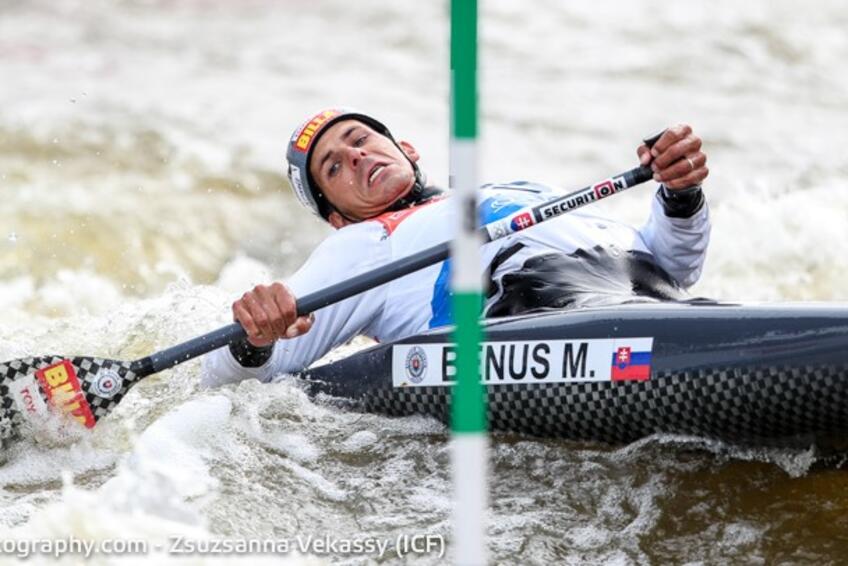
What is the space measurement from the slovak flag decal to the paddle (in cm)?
55

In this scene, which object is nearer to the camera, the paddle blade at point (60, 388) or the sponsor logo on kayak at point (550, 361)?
the sponsor logo on kayak at point (550, 361)

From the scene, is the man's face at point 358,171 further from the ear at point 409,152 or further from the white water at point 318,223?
the white water at point 318,223

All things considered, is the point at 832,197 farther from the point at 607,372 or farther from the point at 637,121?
the point at 607,372

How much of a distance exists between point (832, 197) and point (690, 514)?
499 cm

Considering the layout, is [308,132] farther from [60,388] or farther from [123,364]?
[60,388]

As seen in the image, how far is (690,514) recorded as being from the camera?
404cm

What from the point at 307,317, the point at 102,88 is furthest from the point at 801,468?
the point at 102,88

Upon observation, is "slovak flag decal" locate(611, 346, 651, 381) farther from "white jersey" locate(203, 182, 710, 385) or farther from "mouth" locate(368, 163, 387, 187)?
"mouth" locate(368, 163, 387, 187)

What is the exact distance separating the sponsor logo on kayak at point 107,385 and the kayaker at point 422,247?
32cm

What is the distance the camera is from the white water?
401 cm

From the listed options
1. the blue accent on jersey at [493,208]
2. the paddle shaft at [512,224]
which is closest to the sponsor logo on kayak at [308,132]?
the blue accent on jersey at [493,208]

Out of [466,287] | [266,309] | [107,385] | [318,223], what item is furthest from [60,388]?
[318,223]

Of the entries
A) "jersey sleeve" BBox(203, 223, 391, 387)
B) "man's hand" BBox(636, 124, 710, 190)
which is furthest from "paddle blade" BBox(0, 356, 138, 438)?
"man's hand" BBox(636, 124, 710, 190)

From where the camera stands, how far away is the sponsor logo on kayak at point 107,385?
15.9 ft
